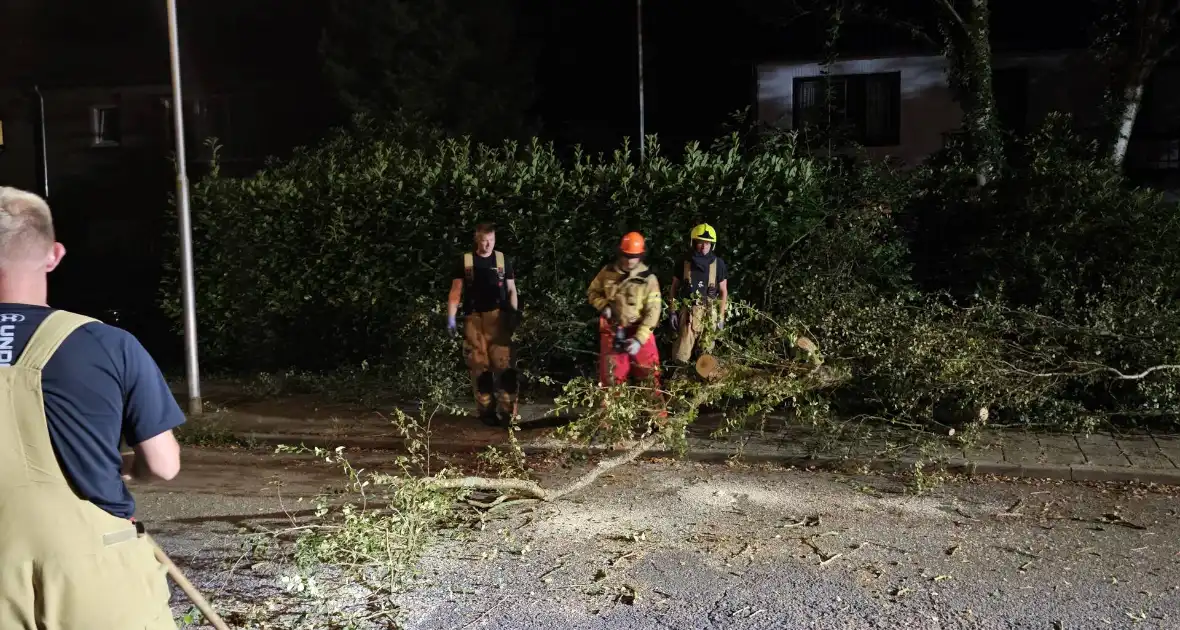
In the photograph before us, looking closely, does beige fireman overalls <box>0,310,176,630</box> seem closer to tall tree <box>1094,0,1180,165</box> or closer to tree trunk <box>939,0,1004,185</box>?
tree trunk <box>939,0,1004,185</box>

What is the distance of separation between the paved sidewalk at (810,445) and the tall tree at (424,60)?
1120cm

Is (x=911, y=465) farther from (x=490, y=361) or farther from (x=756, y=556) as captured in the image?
(x=490, y=361)

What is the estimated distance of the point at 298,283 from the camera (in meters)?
11.0

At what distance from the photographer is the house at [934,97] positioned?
62.5ft

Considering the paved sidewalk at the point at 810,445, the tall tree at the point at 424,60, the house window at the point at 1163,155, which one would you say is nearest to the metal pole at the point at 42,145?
the tall tree at the point at 424,60

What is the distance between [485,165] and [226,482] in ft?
15.7

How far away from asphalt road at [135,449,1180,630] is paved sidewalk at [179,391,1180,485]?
0.28 meters

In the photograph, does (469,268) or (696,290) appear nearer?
(469,268)

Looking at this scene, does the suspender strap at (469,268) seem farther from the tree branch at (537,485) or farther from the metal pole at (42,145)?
the metal pole at (42,145)

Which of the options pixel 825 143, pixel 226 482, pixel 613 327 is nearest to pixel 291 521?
pixel 226 482

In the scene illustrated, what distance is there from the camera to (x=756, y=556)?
4875 mm

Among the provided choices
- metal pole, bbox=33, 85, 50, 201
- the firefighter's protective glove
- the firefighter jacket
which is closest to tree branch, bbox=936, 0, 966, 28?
the firefighter jacket

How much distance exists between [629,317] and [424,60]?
12.7 m

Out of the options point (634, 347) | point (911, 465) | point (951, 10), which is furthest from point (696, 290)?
point (951, 10)
